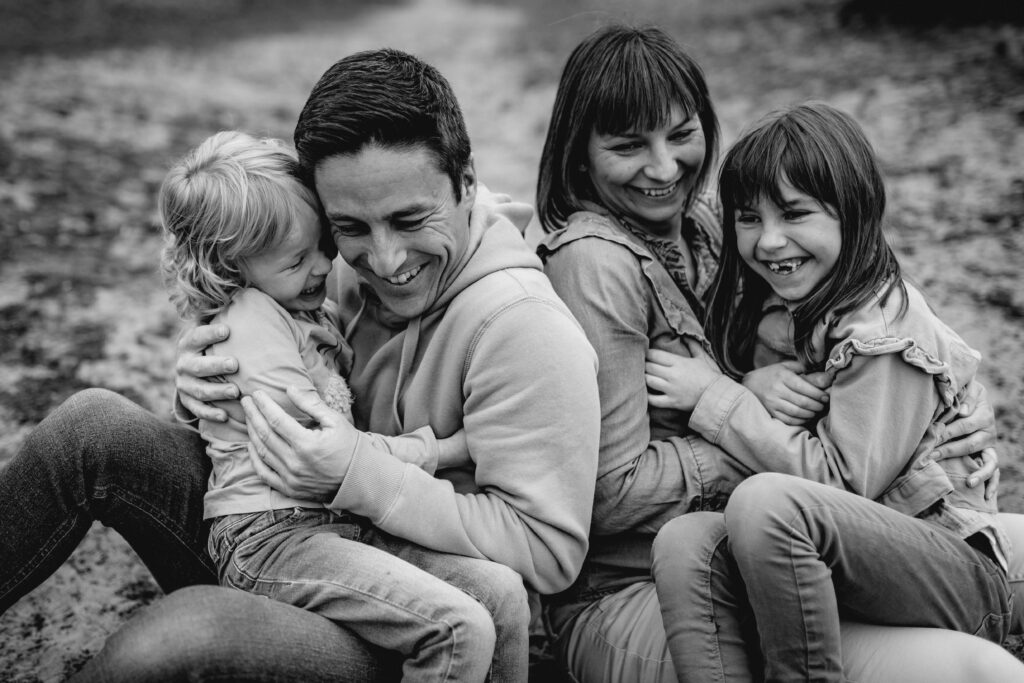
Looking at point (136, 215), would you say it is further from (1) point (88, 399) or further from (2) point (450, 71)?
(2) point (450, 71)

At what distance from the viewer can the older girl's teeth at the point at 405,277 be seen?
2.25 m

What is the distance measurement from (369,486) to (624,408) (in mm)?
699

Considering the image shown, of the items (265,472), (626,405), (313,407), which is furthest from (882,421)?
(265,472)

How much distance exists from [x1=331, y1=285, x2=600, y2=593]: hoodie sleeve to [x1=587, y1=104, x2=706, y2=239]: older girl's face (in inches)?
22.2

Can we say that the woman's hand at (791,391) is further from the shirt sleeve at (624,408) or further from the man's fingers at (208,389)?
the man's fingers at (208,389)

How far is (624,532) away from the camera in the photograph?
2.43 metres

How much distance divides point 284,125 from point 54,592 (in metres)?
5.58

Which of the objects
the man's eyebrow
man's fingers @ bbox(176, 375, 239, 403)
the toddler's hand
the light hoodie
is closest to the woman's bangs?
the light hoodie

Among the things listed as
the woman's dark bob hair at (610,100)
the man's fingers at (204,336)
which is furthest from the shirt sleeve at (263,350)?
the woman's dark bob hair at (610,100)

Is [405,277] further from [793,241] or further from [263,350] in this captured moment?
[793,241]

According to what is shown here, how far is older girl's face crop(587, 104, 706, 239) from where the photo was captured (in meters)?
2.48

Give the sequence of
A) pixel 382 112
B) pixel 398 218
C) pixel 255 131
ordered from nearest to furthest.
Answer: pixel 382 112, pixel 398 218, pixel 255 131

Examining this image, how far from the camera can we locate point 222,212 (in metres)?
2.27

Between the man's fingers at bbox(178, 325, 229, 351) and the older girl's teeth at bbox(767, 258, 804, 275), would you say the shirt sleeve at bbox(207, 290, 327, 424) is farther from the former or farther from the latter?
the older girl's teeth at bbox(767, 258, 804, 275)
